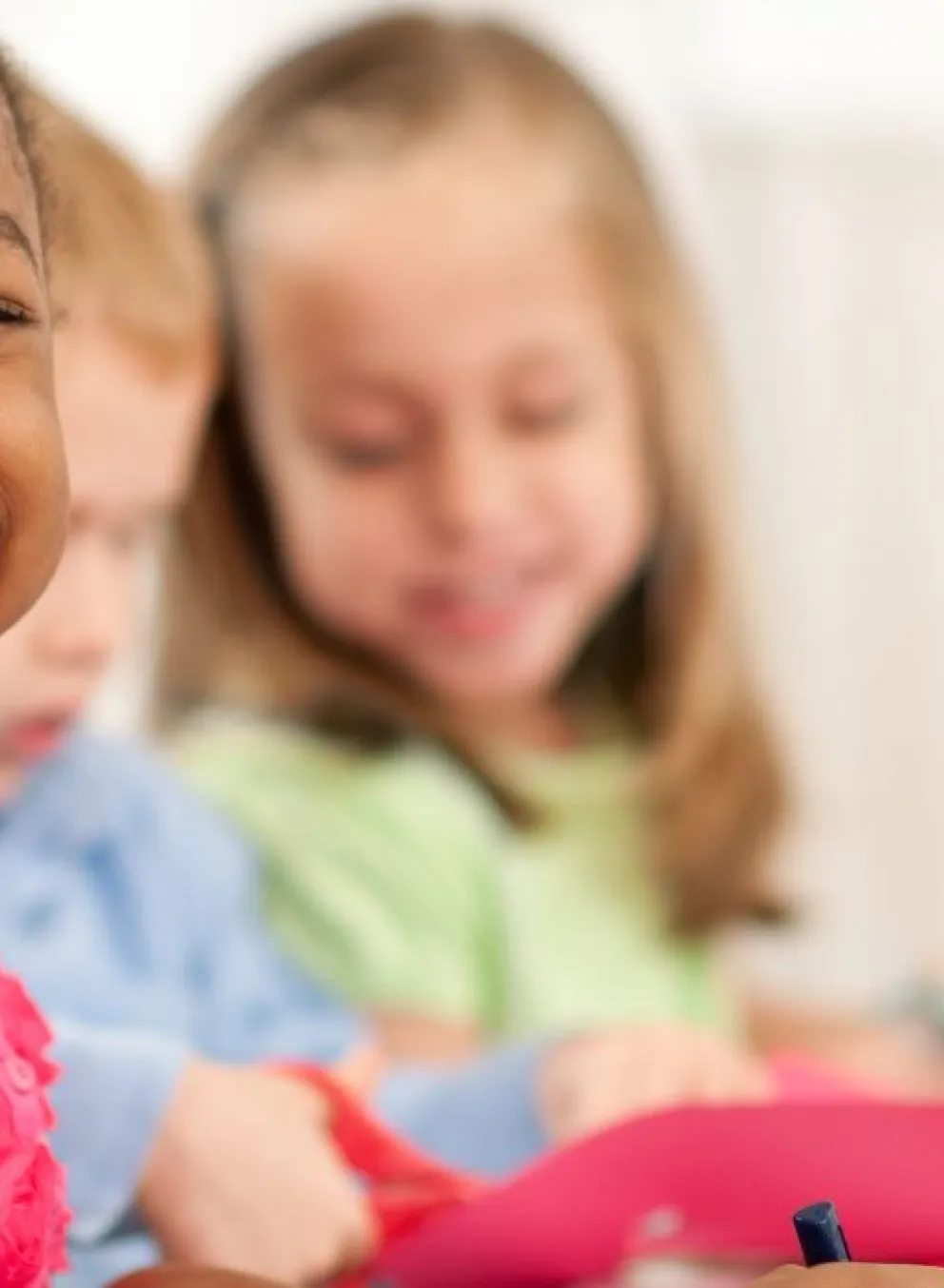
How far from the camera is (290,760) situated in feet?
2.98

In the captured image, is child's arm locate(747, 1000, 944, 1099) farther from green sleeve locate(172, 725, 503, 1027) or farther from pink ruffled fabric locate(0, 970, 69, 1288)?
pink ruffled fabric locate(0, 970, 69, 1288)

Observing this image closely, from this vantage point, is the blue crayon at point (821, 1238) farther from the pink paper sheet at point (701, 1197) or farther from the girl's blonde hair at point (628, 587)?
the girl's blonde hair at point (628, 587)

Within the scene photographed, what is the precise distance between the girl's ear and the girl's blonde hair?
0.44 meters

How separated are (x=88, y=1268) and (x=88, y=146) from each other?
0.89ft

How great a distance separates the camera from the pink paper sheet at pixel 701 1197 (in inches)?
17.0

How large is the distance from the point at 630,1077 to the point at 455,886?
0.28 m

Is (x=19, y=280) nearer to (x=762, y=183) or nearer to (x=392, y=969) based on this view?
(x=392, y=969)

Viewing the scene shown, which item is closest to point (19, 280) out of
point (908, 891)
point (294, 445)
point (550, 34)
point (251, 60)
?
point (294, 445)

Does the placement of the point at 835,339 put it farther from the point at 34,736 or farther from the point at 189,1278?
the point at 189,1278

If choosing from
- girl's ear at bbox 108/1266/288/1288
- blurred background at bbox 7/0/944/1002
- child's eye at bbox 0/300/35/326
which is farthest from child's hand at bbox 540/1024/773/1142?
blurred background at bbox 7/0/944/1002

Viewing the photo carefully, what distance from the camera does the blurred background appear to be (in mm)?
1311

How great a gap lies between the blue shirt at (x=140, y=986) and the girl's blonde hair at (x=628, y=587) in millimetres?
146

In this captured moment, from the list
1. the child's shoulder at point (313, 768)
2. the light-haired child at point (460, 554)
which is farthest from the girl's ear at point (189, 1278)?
the child's shoulder at point (313, 768)

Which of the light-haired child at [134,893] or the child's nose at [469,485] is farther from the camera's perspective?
the child's nose at [469,485]
